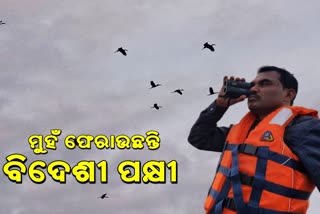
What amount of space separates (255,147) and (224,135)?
1.19 m

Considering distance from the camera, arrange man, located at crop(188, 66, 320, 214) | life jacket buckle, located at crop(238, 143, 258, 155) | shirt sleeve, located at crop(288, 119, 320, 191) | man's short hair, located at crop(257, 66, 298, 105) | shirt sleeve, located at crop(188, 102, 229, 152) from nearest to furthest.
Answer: shirt sleeve, located at crop(288, 119, 320, 191) → man, located at crop(188, 66, 320, 214) → life jacket buckle, located at crop(238, 143, 258, 155) → man's short hair, located at crop(257, 66, 298, 105) → shirt sleeve, located at crop(188, 102, 229, 152)

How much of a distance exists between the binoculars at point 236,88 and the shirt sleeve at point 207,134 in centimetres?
47

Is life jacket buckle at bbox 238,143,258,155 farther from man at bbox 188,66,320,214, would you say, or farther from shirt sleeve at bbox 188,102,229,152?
shirt sleeve at bbox 188,102,229,152

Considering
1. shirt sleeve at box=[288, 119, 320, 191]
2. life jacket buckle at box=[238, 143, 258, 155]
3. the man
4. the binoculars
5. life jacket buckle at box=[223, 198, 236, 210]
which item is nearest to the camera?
shirt sleeve at box=[288, 119, 320, 191]

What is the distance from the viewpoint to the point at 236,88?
7184 mm

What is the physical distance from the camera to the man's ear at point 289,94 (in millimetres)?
7406

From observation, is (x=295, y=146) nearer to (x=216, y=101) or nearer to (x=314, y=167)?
(x=314, y=167)

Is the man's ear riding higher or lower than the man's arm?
higher

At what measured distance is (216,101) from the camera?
759 cm

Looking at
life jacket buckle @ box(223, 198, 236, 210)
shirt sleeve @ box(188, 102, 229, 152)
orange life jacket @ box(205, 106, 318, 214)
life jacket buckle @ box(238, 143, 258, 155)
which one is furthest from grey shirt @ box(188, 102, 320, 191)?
life jacket buckle @ box(223, 198, 236, 210)

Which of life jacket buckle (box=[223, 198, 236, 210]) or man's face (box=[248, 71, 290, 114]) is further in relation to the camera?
man's face (box=[248, 71, 290, 114])

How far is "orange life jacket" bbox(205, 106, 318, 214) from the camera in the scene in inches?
253

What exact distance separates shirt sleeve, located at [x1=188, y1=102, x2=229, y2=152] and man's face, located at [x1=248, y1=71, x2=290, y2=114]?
638 millimetres

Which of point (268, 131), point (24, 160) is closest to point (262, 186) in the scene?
point (268, 131)
